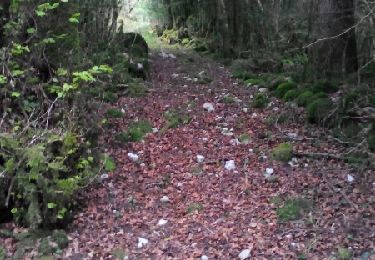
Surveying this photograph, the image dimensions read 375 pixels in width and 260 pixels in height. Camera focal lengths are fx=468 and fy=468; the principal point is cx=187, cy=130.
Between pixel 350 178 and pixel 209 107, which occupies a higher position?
pixel 209 107

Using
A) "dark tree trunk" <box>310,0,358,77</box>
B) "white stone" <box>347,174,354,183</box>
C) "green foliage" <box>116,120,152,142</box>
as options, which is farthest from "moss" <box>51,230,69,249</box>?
"dark tree trunk" <box>310,0,358,77</box>

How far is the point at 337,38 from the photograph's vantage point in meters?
8.21

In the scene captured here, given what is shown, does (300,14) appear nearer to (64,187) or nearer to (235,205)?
(235,205)

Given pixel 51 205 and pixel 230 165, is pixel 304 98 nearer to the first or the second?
pixel 230 165

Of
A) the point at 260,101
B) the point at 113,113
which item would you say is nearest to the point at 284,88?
the point at 260,101

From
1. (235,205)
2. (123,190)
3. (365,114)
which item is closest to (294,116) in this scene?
(365,114)

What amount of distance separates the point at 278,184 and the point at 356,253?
1401mm

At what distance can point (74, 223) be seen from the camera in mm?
5086

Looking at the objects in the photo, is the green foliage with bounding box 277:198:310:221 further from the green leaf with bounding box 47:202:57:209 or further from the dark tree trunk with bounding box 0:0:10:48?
the dark tree trunk with bounding box 0:0:10:48

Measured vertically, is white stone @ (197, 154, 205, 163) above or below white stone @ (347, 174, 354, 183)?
above

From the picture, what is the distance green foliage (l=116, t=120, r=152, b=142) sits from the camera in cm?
681

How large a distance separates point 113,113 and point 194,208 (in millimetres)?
2635

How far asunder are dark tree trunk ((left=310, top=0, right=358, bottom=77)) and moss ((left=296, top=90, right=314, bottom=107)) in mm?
874

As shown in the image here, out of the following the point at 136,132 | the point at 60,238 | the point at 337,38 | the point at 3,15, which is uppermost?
the point at 3,15
